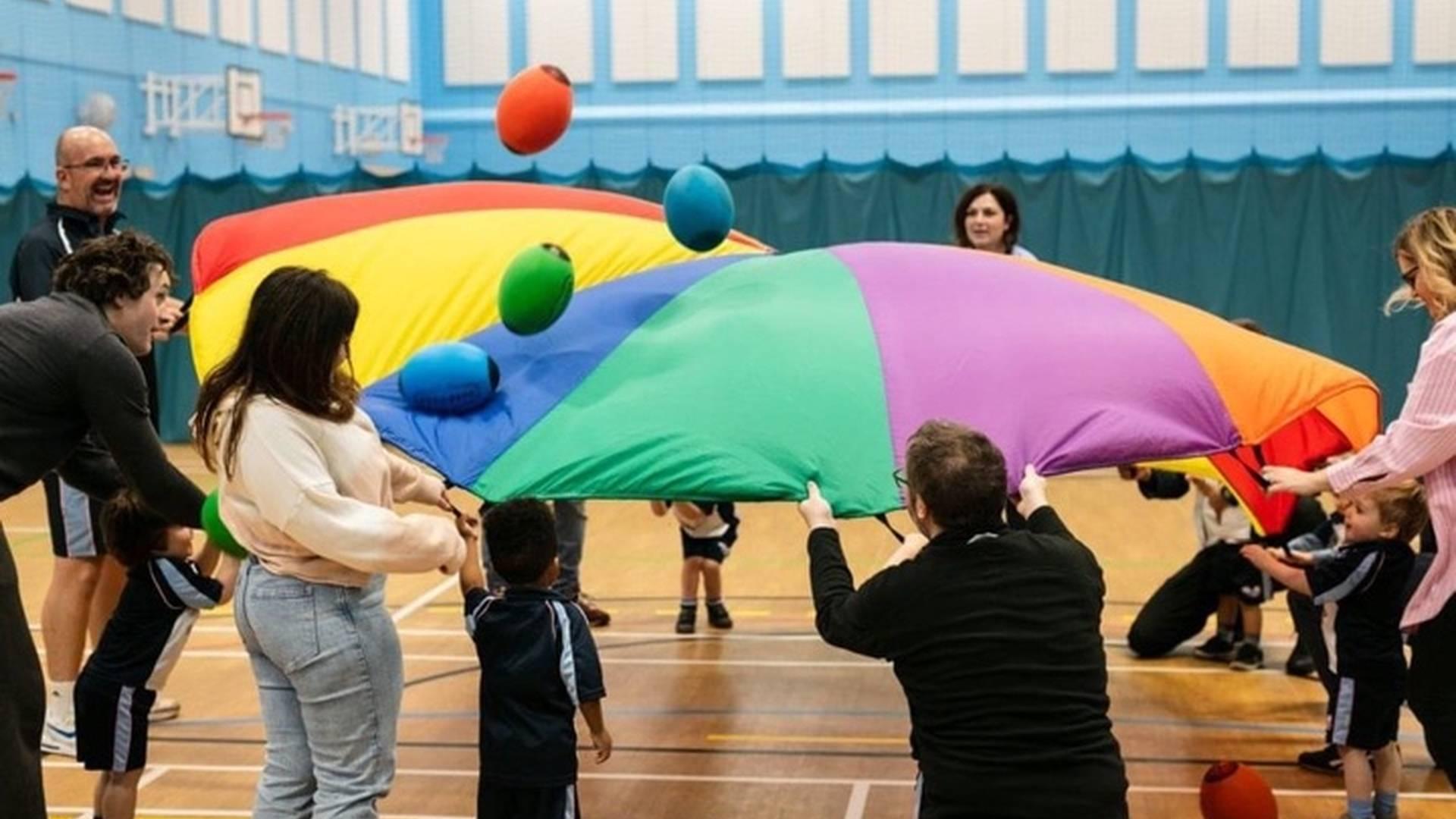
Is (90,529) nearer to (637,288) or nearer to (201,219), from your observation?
(637,288)

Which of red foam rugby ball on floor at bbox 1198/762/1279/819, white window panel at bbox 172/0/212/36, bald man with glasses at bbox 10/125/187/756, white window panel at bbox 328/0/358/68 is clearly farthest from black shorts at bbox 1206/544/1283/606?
white window panel at bbox 328/0/358/68

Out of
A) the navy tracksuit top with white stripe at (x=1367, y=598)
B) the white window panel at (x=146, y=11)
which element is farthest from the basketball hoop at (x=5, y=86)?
the navy tracksuit top with white stripe at (x=1367, y=598)

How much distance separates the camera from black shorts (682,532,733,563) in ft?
23.1

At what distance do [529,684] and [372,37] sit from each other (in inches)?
637

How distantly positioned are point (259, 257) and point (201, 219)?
9.65 meters

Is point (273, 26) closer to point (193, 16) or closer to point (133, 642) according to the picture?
point (193, 16)

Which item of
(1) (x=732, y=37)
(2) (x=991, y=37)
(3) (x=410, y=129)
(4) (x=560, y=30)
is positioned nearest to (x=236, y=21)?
(3) (x=410, y=129)

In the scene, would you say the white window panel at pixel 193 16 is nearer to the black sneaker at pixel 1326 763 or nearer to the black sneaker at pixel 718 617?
the black sneaker at pixel 718 617

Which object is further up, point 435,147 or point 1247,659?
point 435,147

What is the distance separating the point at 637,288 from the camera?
4840 millimetres

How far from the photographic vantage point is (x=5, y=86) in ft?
44.8

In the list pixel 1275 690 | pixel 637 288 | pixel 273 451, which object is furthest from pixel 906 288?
pixel 1275 690

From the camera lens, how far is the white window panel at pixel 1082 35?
707 inches

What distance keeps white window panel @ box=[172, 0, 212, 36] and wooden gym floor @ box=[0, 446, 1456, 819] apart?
8848 millimetres
